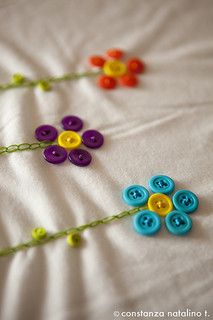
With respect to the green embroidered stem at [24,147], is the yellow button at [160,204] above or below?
below

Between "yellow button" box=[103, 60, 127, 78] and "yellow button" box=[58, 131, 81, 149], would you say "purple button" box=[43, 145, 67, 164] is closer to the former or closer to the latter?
"yellow button" box=[58, 131, 81, 149]

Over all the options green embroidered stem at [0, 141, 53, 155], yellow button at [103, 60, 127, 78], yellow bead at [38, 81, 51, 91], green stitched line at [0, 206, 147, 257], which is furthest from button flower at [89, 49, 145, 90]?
green stitched line at [0, 206, 147, 257]

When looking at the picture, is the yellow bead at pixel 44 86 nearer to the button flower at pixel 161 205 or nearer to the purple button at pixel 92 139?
the purple button at pixel 92 139

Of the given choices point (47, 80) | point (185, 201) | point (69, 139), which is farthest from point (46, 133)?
point (185, 201)

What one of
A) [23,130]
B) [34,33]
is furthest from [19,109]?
[34,33]

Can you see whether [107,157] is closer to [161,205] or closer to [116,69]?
[161,205]

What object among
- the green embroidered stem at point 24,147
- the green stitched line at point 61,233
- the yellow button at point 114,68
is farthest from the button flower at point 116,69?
the green stitched line at point 61,233

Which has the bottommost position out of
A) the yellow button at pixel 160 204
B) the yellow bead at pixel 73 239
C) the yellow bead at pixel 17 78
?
the yellow bead at pixel 73 239
